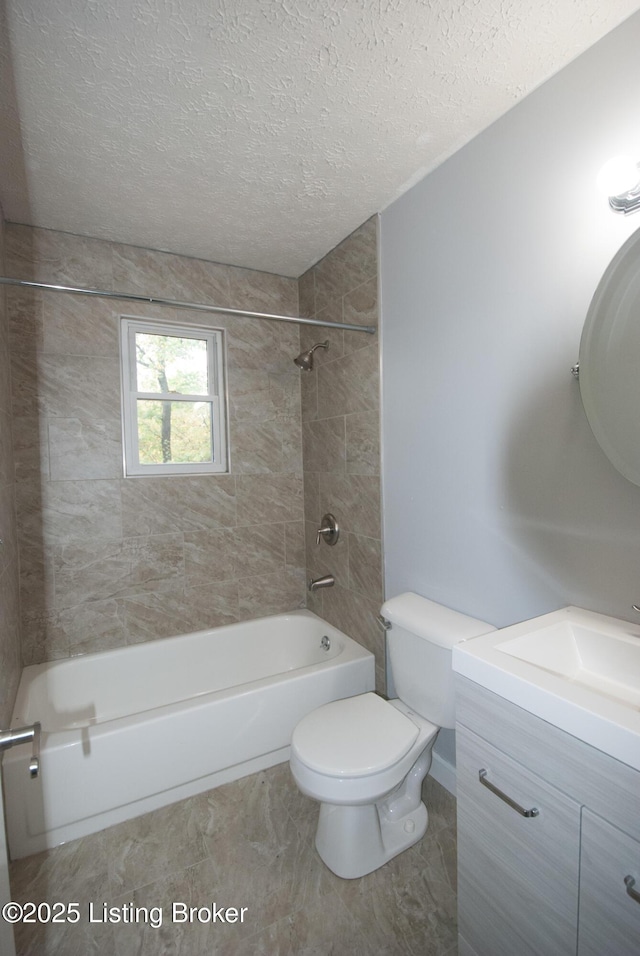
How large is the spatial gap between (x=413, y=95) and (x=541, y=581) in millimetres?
1537

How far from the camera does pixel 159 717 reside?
1656 millimetres

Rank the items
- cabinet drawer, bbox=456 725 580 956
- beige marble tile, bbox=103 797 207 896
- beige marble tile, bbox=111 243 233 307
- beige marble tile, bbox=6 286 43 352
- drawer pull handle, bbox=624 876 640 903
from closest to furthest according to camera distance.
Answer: drawer pull handle, bbox=624 876 640 903 < cabinet drawer, bbox=456 725 580 956 < beige marble tile, bbox=103 797 207 896 < beige marble tile, bbox=6 286 43 352 < beige marble tile, bbox=111 243 233 307

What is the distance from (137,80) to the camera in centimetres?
123

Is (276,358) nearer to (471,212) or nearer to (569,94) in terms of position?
(471,212)

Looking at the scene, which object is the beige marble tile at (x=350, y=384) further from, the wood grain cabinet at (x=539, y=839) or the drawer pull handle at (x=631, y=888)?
the drawer pull handle at (x=631, y=888)

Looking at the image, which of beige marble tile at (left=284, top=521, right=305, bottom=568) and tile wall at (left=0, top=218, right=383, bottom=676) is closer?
tile wall at (left=0, top=218, right=383, bottom=676)

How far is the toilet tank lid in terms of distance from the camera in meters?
1.46

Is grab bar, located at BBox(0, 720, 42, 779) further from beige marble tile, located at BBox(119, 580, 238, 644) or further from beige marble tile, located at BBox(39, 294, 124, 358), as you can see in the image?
beige marble tile, located at BBox(39, 294, 124, 358)

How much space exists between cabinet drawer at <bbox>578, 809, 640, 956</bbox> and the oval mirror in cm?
72

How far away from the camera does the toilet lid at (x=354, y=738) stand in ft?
4.33

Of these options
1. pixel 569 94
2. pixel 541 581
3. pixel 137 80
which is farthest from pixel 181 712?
pixel 569 94

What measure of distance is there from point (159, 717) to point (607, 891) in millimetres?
1462

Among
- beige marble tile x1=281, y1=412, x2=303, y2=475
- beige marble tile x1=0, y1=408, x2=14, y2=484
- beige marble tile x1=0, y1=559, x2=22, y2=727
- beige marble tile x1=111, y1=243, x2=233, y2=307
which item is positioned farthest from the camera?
beige marble tile x1=281, y1=412, x2=303, y2=475

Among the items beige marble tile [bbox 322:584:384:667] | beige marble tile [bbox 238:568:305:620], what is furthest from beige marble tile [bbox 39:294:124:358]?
beige marble tile [bbox 322:584:384:667]
